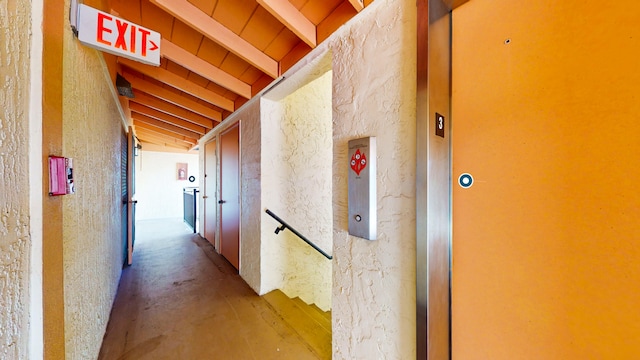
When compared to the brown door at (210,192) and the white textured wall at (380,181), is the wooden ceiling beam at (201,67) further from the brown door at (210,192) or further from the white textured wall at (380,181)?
the brown door at (210,192)

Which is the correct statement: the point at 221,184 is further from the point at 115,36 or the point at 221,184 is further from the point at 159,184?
the point at 159,184

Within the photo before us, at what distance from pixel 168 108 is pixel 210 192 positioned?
145 centimetres

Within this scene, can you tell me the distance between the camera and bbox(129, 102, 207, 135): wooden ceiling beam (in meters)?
3.52

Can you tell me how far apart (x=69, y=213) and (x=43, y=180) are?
0.34 metres

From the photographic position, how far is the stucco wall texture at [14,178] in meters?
0.53

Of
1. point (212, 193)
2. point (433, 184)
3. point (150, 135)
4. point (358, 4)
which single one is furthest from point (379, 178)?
point (150, 135)

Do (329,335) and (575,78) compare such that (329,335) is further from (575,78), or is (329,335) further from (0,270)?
(575,78)

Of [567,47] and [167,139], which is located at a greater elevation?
[167,139]

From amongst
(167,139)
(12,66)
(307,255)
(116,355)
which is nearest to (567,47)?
(12,66)

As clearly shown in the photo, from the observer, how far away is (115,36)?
1.14 meters

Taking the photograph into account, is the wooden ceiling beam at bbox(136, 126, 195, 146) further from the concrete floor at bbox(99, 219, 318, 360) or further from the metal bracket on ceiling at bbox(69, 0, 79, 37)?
the metal bracket on ceiling at bbox(69, 0, 79, 37)

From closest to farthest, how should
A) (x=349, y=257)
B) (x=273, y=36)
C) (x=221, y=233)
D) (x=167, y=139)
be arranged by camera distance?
(x=349, y=257) → (x=273, y=36) → (x=221, y=233) → (x=167, y=139)

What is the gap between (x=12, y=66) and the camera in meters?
0.57

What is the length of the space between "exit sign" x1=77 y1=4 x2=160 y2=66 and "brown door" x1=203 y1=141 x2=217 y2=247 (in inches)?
101
